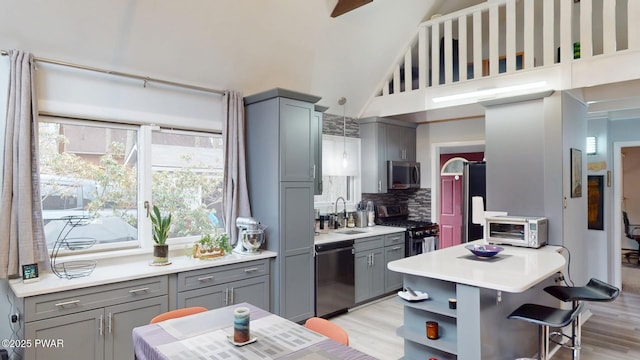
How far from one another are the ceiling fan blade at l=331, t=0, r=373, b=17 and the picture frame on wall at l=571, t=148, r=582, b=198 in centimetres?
264

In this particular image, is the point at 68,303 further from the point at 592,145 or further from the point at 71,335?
the point at 592,145

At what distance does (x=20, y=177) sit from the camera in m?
2.60

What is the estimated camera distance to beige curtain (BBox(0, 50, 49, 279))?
2555 mm

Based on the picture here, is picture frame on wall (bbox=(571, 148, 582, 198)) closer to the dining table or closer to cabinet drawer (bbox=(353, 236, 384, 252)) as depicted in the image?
cabinet drawer (bbox=(353, 236, 384, 252))

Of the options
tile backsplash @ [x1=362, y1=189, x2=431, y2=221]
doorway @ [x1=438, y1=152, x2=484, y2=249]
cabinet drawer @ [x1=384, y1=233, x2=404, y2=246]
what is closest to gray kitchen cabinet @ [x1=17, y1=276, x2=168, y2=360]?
cabinet drawer @ [x1=384, y1=233, x2=404, y2=246]

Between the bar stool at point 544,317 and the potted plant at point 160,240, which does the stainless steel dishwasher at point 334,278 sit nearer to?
the potted plant at point 160,240

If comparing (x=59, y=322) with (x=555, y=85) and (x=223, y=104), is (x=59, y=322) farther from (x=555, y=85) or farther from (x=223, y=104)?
(x=555, y=85)

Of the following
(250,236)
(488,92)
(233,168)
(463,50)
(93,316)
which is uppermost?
(463,50)

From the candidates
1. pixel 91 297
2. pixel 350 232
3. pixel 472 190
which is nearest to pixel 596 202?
pixel 472 190

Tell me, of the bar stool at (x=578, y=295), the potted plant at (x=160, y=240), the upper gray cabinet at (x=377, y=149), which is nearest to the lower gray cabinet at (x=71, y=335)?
the potted plant at (x=160, y=240)

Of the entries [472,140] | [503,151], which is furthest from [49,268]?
[472,140]

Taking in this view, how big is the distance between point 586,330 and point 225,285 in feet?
12.5

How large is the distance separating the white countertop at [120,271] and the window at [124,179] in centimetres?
18

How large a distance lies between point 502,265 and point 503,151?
5.65 feet
